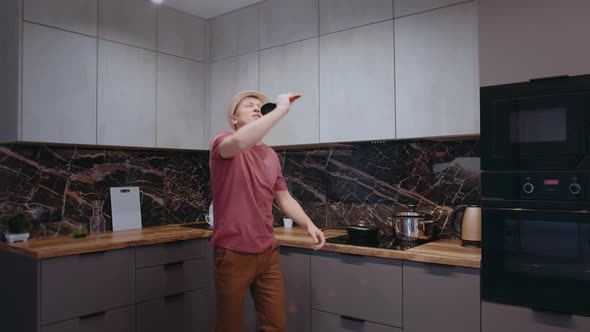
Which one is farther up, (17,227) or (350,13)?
(350,13)

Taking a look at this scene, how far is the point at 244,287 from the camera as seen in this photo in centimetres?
208

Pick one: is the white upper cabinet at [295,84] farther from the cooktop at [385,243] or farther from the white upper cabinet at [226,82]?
the cooktop at [385,243]

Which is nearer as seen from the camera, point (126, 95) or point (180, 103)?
point (126, 95)

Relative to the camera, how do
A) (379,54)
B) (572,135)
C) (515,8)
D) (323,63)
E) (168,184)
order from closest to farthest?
1. (572,135)
2. (515,8)
3. (379,54)
4. (323,63)
5. (168,184)

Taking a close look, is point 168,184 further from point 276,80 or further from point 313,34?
point 313,34

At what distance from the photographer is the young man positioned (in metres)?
2.06

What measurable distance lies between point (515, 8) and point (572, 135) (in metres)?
0.61

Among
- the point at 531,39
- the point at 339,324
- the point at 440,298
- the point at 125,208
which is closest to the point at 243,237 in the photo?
the point at 339,324

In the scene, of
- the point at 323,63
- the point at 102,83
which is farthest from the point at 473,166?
the point at 102,83

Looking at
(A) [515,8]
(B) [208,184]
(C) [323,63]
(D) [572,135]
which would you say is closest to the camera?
(D) [572,135]

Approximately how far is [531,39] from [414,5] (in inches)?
29.9

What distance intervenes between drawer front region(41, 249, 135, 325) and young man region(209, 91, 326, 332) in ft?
2.94

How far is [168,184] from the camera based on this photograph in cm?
374

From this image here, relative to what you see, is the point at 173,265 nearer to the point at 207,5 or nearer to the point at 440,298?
the point at 440,298
